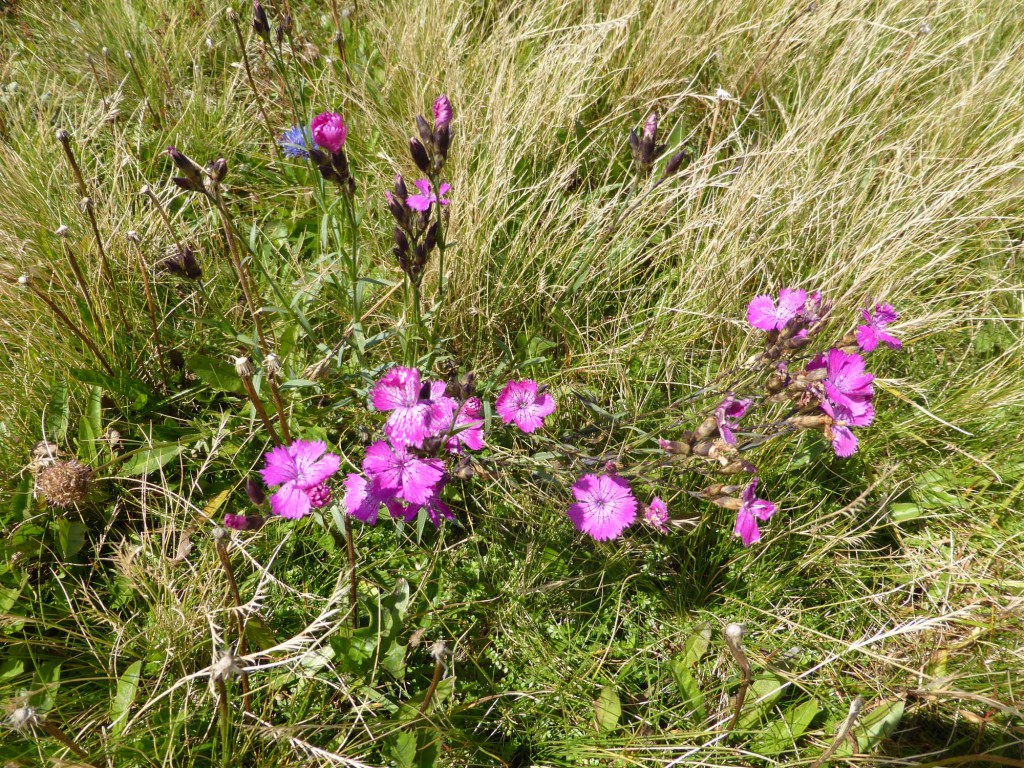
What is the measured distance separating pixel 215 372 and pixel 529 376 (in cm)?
91

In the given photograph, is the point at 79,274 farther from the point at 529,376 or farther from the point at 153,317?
the point at 529,376

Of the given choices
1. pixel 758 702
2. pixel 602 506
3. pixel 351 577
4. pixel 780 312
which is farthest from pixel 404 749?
pixel 780 312

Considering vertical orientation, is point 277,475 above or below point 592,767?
above

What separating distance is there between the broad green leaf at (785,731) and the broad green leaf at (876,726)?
88mm

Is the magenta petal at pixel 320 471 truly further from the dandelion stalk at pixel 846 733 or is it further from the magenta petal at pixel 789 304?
the magenta petal at pixel 789 304

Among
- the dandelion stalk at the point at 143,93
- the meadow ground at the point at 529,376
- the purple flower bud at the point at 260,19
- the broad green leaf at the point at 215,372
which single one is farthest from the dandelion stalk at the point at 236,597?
the dandelion stalk at the point at 143,93

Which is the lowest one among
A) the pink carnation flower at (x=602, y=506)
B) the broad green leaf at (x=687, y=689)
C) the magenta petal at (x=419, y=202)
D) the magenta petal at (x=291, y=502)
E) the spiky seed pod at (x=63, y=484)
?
the broad green leaf at (x=687, y=689)

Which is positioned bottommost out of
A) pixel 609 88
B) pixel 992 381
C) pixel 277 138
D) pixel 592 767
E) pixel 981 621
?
pixel 592 767

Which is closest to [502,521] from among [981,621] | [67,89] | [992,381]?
[981,621]

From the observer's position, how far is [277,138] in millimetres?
2631

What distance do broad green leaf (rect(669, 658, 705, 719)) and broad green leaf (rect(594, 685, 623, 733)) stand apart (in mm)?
149

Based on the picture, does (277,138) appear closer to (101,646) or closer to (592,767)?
(101,646)

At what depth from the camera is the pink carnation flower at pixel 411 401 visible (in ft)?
5.23

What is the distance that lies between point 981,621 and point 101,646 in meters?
2.10
